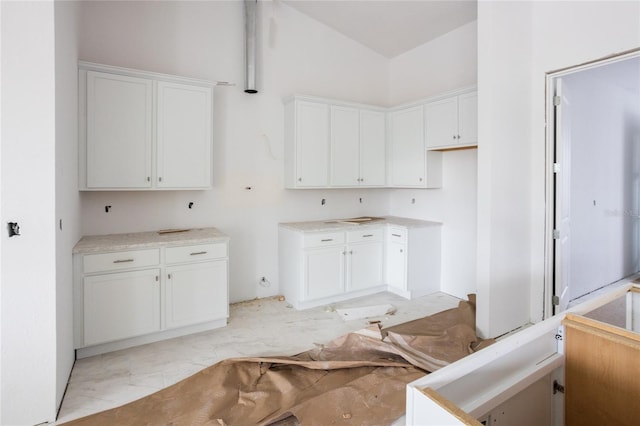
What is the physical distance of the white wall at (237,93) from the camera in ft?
11.2

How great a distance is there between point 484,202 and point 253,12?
10.1ft

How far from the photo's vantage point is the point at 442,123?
4035 mm

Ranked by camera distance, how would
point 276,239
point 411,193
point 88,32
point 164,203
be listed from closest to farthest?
1. point 88,32
2. point 164,203
3. point 276,239
4. point 411,193

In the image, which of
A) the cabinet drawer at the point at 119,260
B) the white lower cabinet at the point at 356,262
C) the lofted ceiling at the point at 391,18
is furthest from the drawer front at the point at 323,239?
the lofted ceiling at the point at 391,18

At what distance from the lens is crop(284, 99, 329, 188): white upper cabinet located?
161 inches

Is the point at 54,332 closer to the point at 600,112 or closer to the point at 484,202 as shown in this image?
the point at 484,202

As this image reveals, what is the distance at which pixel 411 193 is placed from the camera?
4.88 m

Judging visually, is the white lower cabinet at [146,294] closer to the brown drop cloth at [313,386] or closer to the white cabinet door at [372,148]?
the brown drop cloth at [313,386]

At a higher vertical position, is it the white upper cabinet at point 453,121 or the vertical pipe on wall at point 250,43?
the vertical pipe on wall at point 250,43

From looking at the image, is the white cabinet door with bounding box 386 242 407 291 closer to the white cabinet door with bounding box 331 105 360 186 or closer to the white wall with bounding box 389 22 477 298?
the white wall with bounding box 389 22 477 298

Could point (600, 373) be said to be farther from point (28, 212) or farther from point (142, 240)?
point (142, 240)

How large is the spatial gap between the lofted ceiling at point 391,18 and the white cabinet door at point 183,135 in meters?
1.82

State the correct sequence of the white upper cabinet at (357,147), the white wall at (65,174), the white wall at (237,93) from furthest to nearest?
the white upper cabinet at (357,147)
the white wall at (237,93)
the white wall at (65,174)

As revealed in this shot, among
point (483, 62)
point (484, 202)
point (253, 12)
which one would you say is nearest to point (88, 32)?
point (253, 12)
